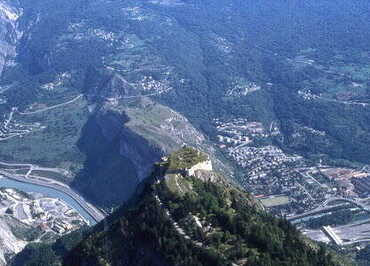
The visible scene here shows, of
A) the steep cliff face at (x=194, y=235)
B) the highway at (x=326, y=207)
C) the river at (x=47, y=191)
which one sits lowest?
the river at (x=47, y=191)

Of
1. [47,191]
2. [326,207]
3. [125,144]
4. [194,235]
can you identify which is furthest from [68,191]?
[194,235]

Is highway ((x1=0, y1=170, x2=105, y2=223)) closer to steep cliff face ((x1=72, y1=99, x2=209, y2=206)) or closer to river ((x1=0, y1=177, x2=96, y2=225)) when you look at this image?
river ((x1=0, y1=177, x2=96, y2=225))

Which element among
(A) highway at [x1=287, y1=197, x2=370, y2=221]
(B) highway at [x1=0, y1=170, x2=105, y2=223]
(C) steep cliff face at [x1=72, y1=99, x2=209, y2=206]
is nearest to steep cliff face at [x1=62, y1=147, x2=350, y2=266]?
(A) highway at [x1=287, y1=197, x2=370, y2=221]

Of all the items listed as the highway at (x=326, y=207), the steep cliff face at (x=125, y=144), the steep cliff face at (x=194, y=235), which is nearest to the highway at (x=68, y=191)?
the steep cliff face at (x=125, y=144)

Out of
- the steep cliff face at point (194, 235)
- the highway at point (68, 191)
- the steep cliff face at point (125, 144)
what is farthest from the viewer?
the steep cliff face at point (125, 144)

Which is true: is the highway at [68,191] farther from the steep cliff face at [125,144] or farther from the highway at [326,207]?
the highway at [326,207]

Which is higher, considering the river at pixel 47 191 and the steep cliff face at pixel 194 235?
the steep cliff face at pixel 194 235

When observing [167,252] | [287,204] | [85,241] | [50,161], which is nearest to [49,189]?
[50,161]

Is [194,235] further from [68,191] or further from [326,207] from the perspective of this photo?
[68,191]

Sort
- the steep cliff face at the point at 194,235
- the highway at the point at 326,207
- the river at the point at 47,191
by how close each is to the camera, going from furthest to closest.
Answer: the river at the point at 47,191
the highway at the point at 326,207
the steep cliff face at the point at 194,235
